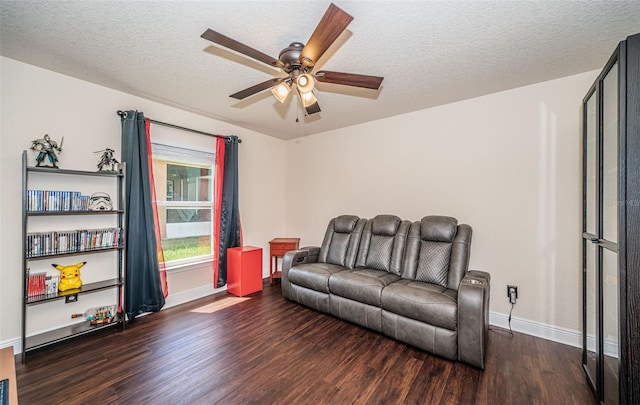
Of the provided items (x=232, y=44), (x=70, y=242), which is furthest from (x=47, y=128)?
(x=232, y=44)

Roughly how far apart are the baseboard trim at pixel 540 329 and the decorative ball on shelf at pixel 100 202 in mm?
4186

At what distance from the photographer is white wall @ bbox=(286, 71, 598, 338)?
2.44m

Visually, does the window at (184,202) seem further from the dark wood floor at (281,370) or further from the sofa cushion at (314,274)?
the sofa cushion at (314,274)

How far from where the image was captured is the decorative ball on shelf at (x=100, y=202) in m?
2.53

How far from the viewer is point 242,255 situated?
11.6ft

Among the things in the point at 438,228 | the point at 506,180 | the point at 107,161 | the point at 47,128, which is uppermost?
the point at 47,128

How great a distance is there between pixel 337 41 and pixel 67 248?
9.75 ft

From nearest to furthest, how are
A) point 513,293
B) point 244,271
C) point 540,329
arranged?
point 540,329, point 513,293, point 244,271

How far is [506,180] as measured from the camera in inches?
108

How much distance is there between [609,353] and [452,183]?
192 cm

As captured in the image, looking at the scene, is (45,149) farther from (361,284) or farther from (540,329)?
(540,329)

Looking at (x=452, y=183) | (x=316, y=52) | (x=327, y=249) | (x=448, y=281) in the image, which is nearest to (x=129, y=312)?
(x=327, y=249)

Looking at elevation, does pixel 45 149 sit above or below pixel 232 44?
below

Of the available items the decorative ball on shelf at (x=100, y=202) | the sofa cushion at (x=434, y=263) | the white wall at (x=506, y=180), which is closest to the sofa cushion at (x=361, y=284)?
the sofa cushion at (x=434, y=263)
